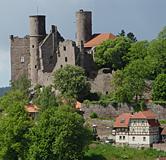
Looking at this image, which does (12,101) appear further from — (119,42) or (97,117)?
(119,42)

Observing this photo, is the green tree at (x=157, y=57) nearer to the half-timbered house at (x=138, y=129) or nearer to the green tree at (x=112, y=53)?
the green tree at (x=112, y=53)

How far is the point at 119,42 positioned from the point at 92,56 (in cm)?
442

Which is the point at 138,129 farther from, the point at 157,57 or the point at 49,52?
the point at 49,52

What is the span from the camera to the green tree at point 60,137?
199 ft

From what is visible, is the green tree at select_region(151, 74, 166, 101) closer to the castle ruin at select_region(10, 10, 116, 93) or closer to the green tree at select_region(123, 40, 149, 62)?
the castle ruin at select_region(10, 10, 116, 93)

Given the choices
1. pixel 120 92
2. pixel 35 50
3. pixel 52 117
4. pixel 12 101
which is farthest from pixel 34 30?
pixel 52 117

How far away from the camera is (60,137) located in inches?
2397

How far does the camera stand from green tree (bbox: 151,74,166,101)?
6969 centimetres

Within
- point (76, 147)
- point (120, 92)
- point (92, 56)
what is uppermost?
point (92, 56)

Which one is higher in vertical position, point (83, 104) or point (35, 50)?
point (35, 50)

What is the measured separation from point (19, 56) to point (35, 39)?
5.94m

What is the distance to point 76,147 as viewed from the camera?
6147 cm

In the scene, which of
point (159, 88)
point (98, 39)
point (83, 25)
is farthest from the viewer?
point (83, 25)

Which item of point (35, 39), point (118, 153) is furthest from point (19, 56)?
point (118, 153)
